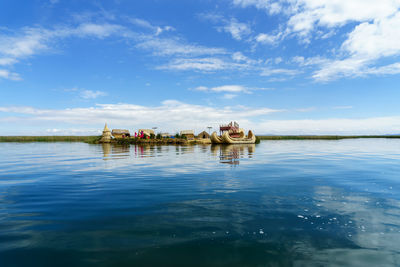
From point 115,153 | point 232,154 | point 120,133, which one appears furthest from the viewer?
point 120,133

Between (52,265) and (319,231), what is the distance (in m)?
6.09

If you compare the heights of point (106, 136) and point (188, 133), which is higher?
point (188, 133)

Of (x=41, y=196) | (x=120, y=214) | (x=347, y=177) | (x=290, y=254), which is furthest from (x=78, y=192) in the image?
(x=347, y=177)

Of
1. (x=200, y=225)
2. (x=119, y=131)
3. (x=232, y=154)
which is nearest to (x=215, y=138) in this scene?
(x=232, y=154)

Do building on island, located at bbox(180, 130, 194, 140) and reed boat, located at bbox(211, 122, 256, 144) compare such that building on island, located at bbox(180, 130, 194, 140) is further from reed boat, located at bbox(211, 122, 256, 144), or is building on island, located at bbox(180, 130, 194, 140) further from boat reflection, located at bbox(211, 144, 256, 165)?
boat reflection, located at bbox(211, 144, 256, 165)

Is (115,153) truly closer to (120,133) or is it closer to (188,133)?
(188,133)

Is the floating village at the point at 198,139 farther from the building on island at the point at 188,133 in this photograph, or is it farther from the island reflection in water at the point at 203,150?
the island reflection in water at the point at 203,150

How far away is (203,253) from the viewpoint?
4.38 meters

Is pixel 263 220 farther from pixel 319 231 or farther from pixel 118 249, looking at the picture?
pixel 118 249

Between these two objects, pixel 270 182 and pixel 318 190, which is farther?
pixel 270 182

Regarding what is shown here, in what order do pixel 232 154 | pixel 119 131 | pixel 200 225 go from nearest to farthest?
pixel 200 225 → pixel 232 154 → pixel 119 131

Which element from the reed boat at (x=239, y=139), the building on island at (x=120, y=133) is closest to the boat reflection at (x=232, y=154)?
the reed boat at (x=239, y=139)

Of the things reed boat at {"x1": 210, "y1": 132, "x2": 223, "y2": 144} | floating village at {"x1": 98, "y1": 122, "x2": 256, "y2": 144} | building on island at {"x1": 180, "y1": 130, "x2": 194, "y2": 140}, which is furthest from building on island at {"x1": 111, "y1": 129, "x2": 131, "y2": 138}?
reed boat at {"x1": 210, "y1": 132, "x2": 223, "y2": 144}

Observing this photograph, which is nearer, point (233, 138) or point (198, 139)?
point (233, 138)
